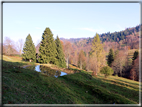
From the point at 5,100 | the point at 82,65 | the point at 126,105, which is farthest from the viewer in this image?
the point at 82,65

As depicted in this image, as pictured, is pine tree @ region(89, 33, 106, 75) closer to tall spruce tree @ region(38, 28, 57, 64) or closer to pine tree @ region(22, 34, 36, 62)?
tall spruce tree @ region(38, 28, 57, 64)

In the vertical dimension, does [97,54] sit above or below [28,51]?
below

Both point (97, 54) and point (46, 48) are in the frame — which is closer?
point (46, 48)

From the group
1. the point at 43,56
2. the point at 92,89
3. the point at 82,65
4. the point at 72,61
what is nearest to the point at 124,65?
the point at 82,65

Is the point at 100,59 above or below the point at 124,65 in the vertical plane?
above

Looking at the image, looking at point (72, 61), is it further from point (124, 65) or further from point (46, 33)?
point (46, 33)

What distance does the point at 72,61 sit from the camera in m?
69.0

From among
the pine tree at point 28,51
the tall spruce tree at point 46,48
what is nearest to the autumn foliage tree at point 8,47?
the pine tree at point 28,51

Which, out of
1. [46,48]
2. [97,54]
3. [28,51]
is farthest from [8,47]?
[97,54]

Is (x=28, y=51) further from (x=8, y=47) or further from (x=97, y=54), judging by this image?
(x=97, y=54)

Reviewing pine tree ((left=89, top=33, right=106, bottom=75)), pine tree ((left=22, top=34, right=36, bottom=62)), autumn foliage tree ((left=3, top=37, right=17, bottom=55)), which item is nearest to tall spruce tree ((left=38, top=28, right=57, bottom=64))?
pine tree ((left=22, top=34, right=36, bottom=62))

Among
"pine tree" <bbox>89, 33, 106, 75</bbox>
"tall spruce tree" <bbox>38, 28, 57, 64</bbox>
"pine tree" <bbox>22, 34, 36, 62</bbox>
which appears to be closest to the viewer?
"tall spruce tree" <bbox>38, 28, 57, 64</bbox>

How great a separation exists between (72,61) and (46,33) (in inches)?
1727

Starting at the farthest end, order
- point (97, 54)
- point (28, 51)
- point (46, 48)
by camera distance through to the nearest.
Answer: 1. point (97, 54)
2. point (28, 51)
3. point (46, 48)
